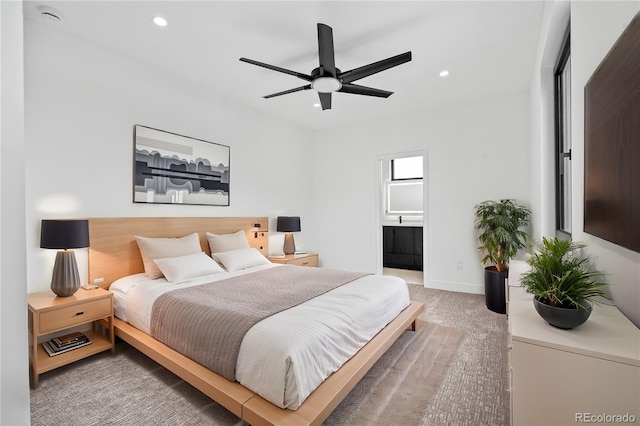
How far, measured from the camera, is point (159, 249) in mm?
3012

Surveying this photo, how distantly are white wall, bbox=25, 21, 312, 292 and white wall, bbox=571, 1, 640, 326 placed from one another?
359 cm

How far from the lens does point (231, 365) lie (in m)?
1.69

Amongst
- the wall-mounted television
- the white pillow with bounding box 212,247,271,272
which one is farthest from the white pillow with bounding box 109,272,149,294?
the wall-mounted television

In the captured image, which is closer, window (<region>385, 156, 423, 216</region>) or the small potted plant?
the small potted plant

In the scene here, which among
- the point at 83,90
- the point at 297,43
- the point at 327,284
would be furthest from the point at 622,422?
the point at 83,90

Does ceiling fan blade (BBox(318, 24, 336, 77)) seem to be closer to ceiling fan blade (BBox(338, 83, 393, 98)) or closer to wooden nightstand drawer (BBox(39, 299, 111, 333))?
ceiling fan blade (BBox(338, 83, 393, 98))

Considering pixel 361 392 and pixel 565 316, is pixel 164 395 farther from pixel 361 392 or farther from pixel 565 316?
pixel 565 316

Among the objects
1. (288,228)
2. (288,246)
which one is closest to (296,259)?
(288,246)

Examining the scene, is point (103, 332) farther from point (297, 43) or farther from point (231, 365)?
point (297, 43)

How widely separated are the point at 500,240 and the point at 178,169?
3894mm

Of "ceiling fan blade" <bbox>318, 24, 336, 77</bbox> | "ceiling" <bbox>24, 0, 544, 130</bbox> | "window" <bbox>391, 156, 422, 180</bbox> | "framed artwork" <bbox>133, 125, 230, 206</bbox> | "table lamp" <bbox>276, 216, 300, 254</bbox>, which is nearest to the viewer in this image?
"ceiling fan blade" <bbox>318, 24, 336, 77</bbox>

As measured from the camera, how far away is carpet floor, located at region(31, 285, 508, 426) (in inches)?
68.5

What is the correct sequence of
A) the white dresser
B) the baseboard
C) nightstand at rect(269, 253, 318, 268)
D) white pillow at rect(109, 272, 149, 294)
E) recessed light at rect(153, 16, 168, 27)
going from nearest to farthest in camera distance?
the white dresser < recessed light at rect(153, 16, 168, 27) < white pillow at rect(109, 272, 149, 294) < the baseboard < nightstand at rect(269, 253, 318, 268)

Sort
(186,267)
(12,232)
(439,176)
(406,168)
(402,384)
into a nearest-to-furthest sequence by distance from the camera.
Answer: (12,232)
(402,384)
(186,267)
(439,176)
(406,168)
